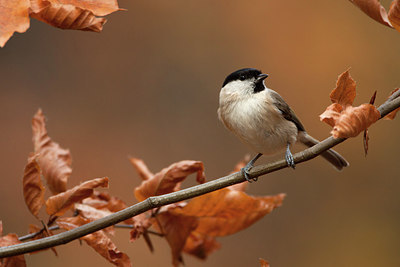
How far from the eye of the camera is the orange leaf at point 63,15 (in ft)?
1.99

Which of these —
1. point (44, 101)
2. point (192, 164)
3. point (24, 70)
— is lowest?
point (192, 164)

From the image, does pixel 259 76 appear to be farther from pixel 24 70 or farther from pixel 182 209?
pixel 24 70

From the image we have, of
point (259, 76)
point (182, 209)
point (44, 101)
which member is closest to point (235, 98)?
point (259, 76)

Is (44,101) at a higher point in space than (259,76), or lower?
higher

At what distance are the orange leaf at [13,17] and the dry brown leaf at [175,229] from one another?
470 mm

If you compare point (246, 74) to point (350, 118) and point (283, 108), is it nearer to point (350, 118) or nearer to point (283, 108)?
point (283, 108)

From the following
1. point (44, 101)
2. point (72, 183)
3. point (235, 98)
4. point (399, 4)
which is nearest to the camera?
point (399, 4)

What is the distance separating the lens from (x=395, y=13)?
0.58 m

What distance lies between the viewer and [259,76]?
1.48m

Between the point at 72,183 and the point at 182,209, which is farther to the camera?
the point at 72,183

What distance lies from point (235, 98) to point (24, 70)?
1.20 m

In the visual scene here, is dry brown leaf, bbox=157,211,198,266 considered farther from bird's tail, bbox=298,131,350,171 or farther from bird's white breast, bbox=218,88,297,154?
bird's tail, bbox=298,131,350,171

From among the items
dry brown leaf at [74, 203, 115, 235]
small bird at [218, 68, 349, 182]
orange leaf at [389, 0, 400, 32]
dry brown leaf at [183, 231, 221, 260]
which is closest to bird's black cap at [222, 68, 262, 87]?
small bird at [218, 68, 349, 182]

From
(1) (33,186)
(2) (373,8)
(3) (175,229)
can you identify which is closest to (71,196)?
(1) (33,186)
